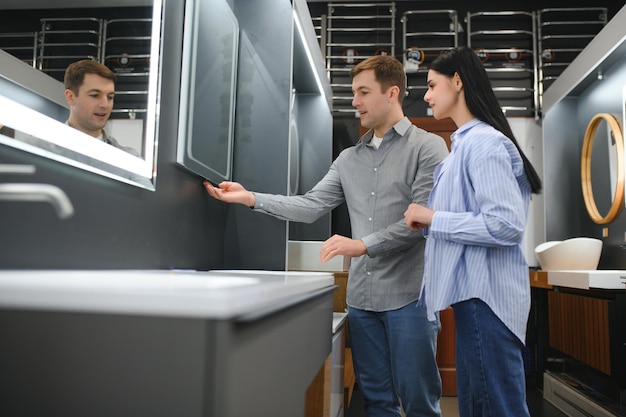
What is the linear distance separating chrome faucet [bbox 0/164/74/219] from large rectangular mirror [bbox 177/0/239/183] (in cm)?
69

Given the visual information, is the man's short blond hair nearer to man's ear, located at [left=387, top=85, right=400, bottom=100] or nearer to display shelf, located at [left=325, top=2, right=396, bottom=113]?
man's ear, located at [left=387, top=85, right=400, bottom=100]

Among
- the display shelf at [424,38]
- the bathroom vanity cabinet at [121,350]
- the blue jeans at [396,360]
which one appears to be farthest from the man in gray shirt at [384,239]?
the display shelf at [424,38]

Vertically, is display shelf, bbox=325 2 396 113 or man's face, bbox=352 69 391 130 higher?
display shelf, bbox=325 2 396 113

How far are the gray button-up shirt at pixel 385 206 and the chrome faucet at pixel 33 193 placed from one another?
3.28 feet

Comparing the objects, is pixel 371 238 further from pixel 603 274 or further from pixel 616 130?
pixel 616 130

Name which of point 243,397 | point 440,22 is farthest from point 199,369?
point 440,22

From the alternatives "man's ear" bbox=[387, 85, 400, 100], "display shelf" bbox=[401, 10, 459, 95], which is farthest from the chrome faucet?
"display shelf" bbox=[401, 10, 459, 95]

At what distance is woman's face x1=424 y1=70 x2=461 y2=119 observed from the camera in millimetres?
1874

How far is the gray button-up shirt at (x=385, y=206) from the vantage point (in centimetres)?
209

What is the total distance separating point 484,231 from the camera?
5.19ft

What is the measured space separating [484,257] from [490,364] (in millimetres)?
307

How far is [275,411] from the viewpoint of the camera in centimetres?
92

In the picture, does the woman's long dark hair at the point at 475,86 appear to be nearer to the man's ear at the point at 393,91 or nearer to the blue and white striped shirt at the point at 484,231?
the blue and white striped shirt at the point at 484,231

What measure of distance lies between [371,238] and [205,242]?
64 centimetres
